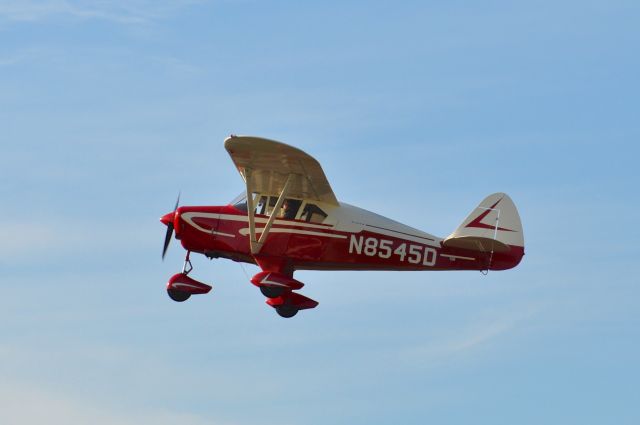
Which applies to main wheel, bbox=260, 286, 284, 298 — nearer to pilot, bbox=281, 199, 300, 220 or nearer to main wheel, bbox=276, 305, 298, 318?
main wheel, bbox=276, 305, 298, 318

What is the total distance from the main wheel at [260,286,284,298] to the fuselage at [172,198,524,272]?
0.72 metres

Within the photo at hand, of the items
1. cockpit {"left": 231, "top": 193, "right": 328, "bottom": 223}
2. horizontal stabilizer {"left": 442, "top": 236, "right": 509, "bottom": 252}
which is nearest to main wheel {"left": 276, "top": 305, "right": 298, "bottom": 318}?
cockpit {"left": 231, "top": 193, "right": 328, "bottom": 223}

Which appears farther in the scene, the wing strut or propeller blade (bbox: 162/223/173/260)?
propeller blade (bbox: 162/223/173/260)

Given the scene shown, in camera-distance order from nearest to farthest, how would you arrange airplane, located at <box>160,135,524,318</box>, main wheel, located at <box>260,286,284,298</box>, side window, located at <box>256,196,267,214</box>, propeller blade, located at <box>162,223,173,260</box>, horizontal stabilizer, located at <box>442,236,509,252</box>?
main wheel, located at <box>260,286,284,298</box>, horizontal stabilizer, located at <box>442,236,509,252</box>, airplane, located at <box>160,135,524,318</box>, side window, located at <box>256,196,267,214</box>, propeller blade, located at <box>162,223,173,260</box>

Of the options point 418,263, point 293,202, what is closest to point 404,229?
point 418,263

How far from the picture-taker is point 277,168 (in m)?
22.4

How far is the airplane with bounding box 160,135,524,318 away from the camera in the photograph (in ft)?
75.5

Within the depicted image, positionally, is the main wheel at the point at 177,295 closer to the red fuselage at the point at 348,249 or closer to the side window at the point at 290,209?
the red fuselage at the point at 348,249

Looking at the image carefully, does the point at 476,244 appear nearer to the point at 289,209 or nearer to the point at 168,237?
the point at 289,209

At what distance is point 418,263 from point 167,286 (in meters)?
4.84

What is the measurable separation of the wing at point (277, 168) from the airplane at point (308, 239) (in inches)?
1.1

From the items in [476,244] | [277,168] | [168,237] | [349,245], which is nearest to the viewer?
[277,168]

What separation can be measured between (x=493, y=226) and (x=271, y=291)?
4.58 metres

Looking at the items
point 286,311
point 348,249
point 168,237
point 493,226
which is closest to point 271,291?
point 286,311
